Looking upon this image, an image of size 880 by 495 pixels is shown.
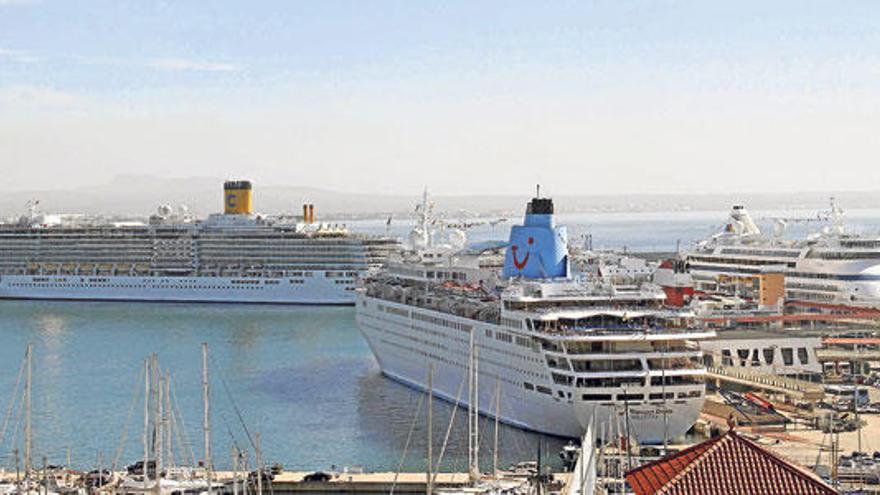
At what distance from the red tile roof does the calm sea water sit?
51.3 feet

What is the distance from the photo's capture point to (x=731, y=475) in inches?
589

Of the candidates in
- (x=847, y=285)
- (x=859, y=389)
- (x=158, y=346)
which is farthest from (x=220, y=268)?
(x=859, y=389)

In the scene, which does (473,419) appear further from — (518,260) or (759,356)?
(759,356)

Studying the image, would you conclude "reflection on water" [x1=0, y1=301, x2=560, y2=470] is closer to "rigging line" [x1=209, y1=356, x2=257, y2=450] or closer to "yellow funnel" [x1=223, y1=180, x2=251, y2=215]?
"rigging line" [x1=209, y1=356, x2=257, y2=450]

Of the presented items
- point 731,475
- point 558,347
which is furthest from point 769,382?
point 731,475

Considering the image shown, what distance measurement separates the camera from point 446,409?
125 feet

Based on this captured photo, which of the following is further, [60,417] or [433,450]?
[60,417]

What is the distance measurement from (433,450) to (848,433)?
9.63 metres

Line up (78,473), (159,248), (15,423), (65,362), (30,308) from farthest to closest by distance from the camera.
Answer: (159,248), (30,308), (65,362), (15,423), (78,473)

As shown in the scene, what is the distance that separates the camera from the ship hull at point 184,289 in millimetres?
78062

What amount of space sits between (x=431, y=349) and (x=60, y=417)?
34.0 feet

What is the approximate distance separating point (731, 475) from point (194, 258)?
6970 centimetres

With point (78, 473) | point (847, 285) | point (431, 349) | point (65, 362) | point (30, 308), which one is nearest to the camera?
point (78, 473)

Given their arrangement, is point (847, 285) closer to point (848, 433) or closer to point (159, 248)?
point (848, 433)
